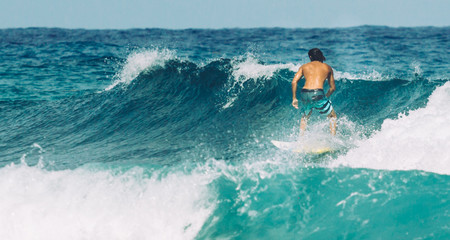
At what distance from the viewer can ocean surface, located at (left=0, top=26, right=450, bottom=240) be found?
512 cm

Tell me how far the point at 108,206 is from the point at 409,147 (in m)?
4.27

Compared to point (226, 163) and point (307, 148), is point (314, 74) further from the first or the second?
point (226, 163)

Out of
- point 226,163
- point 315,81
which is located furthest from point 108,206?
point 315,81

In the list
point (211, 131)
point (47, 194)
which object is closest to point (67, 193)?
point (47, 194)

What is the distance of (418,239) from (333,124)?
3075 mm

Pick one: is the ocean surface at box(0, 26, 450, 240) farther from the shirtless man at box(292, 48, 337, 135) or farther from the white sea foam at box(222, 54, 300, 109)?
the shirtless man at box(292, 48, 337, 135)

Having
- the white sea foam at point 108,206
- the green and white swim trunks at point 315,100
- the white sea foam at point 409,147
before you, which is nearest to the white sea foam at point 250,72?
the green and white swim trunks at point 315,100

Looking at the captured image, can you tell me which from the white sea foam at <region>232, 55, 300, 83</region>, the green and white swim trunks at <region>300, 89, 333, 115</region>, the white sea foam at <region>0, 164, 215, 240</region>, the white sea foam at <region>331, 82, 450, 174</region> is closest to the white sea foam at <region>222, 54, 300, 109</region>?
the white sea foam at <region>232, 55, 300, 83</region>

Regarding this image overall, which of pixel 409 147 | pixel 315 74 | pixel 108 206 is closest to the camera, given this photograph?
pixel 108 206

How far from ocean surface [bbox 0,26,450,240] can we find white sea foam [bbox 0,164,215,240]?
1cm

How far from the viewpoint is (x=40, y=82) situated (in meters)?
17.1

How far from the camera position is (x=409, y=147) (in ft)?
20.0

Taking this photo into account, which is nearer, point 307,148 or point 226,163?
point 226,163

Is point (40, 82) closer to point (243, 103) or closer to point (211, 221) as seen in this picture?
point (243, 103)
